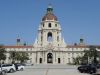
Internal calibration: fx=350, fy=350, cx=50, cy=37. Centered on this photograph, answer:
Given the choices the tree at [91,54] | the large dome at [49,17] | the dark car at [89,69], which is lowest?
the dark car at [89,69]

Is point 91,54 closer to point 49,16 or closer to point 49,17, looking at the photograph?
point 49,17

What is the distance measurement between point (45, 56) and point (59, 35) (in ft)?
42.2

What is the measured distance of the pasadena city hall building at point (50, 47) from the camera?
17375 centimetres

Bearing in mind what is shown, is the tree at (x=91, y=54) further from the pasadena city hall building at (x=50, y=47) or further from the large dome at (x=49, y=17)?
the large dome at (x=49, y=17)

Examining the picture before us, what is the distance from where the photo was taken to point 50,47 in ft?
570

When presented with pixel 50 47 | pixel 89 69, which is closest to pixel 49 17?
pixel 50 47

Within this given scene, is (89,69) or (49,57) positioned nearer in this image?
(89,69)

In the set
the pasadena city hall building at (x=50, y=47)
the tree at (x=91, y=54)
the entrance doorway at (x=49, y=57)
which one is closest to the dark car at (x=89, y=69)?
the tree at (x=91, y=54)

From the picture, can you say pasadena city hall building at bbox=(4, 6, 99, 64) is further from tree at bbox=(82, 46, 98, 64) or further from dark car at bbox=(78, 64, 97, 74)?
dark car at bbox=(78, 64, 97, 74)

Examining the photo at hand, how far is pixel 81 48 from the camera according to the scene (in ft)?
594

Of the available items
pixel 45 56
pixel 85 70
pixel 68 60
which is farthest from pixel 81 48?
pixel 85 70

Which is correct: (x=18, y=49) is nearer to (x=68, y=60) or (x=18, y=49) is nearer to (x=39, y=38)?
(x=39, y=38)

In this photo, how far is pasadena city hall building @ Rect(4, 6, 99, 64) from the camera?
174 metres

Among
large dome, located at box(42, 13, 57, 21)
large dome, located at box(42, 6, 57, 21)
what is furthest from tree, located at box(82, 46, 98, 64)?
large dome, located at box(42, 6, 57, 21)
